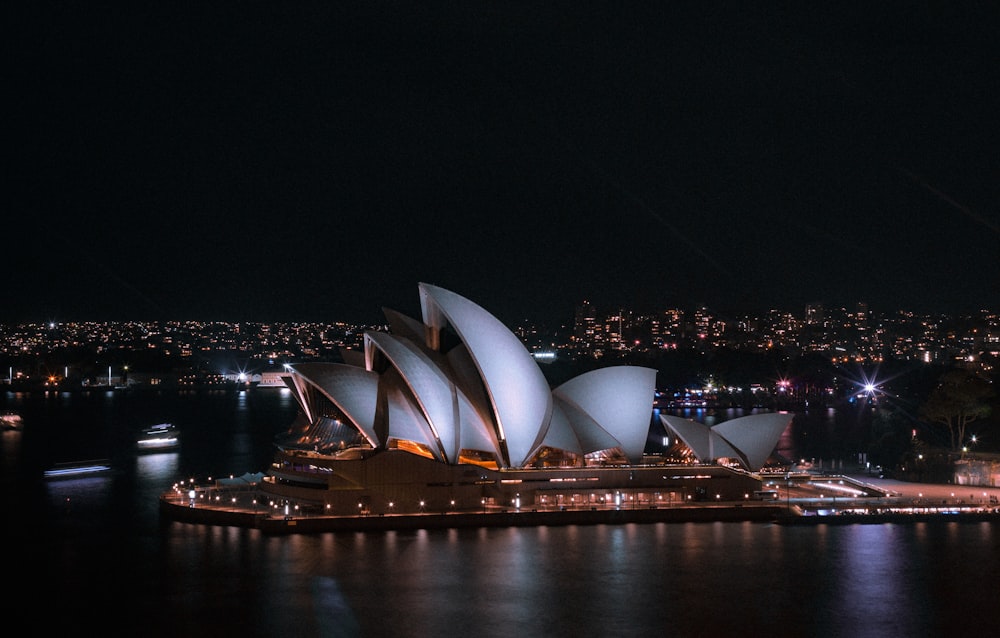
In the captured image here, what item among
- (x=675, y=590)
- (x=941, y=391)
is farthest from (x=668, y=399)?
(x=675, y=590)

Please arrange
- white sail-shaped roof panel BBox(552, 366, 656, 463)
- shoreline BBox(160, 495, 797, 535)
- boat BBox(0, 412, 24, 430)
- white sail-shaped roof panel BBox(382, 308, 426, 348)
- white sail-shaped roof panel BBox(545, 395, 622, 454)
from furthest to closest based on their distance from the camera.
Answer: boat BBox(0, 412, 24, 430), white sail-shaped roof panel BBox(552, 366, 656, 463), white sail-shaped roof panel BBox(382, 308, 426, 348), white sail-shaped roof panel BBox(545, 395, 622, 454), shoreline BBox(160, 495, 797, 535)

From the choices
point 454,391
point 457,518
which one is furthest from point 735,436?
point 457,518

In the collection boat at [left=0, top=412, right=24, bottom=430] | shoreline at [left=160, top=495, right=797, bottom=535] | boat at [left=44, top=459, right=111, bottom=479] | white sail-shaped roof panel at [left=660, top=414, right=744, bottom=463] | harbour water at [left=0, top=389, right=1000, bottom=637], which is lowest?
harbour water at [left=0, top=389, right=1000, bottom=637]

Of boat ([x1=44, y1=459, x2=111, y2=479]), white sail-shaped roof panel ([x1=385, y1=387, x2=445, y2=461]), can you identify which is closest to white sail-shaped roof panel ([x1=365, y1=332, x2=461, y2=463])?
white sail-shaped roof panel ([x1=385, y1=387, x2=445, y2=461])

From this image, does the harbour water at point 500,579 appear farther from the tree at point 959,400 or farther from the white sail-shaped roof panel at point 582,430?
the tree at point 959,400

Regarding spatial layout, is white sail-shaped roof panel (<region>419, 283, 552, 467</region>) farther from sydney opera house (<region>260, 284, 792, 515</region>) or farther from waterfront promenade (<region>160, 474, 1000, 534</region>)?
waterfront promenade (<region>160, 474, 1000, 534</region>)

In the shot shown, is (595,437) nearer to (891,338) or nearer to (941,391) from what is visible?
(941,391)
